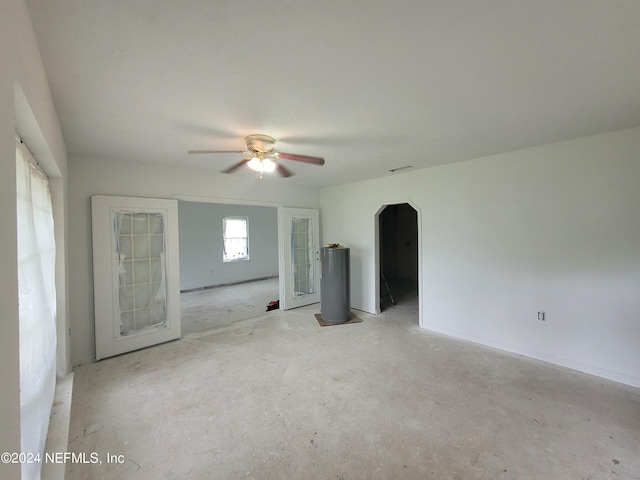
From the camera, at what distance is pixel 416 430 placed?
1.90m

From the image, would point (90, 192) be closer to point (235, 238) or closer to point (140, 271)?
point (140, 271)

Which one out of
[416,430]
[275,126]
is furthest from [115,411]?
[275,126]

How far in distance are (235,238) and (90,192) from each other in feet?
15.7

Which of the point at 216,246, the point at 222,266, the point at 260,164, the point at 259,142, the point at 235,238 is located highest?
the point at 259,142

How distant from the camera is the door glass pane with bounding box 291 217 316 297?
16.3 feet

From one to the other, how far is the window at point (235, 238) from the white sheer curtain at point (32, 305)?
5584mm

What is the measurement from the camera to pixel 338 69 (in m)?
1.47

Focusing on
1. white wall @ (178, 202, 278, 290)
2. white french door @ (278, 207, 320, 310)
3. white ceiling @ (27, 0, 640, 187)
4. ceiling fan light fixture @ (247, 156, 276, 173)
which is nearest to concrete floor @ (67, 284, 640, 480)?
white french door @ (278, 207, 320, 310)

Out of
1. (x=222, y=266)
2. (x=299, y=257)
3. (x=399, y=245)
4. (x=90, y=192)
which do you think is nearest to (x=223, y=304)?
(x=299, y=257)

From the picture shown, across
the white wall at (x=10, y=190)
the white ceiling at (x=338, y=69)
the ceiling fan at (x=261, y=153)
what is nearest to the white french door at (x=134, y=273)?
the white ceiling at (x=338, y=69)

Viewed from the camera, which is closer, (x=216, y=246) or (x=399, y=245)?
(x=216, y=246)

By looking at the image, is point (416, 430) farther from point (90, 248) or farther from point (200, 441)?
point (90, 248)

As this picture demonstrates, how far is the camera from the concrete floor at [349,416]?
1.63 meters

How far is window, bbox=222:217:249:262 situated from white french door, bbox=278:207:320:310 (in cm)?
328
